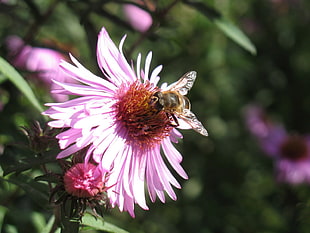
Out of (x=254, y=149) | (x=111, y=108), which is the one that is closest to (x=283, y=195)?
(x=254, y=149)

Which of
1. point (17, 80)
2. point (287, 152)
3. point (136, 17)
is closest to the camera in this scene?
point (17, 80)

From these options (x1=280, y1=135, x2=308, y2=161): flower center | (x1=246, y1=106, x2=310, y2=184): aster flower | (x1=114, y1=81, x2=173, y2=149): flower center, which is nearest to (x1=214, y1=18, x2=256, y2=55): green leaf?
(x1=114, y1=81, x2=173, y2=149): flower center

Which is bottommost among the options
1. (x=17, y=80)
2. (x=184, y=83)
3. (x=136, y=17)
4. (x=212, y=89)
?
(x=17, y=80)

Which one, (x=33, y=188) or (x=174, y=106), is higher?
(x=174, y=106)

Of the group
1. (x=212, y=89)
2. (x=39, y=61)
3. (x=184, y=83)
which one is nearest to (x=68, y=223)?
(x=184, y=83)

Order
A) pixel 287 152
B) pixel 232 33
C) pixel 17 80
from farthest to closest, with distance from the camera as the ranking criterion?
pixel 287 152 < pixel 232 33 < pixel 17 80

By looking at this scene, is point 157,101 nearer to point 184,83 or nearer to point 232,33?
point 184,83

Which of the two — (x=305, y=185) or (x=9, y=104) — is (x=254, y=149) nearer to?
(x=305, y=185)
